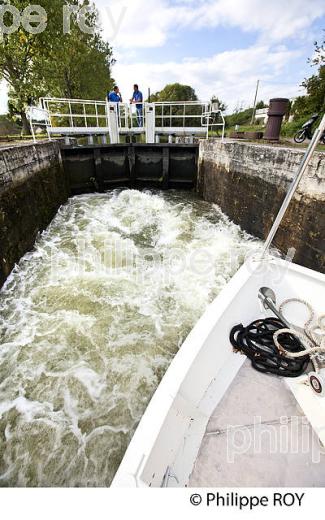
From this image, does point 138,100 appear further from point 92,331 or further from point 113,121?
point 92,331

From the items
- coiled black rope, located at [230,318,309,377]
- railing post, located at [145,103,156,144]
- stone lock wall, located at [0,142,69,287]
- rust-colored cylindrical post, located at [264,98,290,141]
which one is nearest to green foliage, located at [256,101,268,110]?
railing post, located at [145,103,156,144]

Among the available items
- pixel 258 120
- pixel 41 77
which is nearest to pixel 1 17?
pixel 41 77

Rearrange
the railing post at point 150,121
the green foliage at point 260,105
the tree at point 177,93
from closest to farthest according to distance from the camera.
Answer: the railing post at point 150,121 < the tree at point 177,93 < the green foliage at point 260,105

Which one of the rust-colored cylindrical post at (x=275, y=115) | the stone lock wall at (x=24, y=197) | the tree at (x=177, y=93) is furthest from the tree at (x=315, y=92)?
the tree at (x=177, y=93)

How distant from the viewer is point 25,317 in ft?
12.3

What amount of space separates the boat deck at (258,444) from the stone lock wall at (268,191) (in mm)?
2834

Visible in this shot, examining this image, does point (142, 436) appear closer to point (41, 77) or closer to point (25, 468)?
point (25, 468)

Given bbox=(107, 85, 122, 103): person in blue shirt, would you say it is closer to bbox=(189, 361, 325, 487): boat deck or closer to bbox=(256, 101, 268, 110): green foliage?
bbox=(189, 361, 325, 487): boat deck

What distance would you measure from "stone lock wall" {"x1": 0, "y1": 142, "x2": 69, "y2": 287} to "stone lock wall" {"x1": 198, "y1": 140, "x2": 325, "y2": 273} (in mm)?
5026

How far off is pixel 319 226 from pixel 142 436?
416 centimetres

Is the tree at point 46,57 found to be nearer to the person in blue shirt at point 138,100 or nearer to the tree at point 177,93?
the person in blue shirt at point 138,100

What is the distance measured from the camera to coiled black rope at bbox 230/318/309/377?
2.16 m

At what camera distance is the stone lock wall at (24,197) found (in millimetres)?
4520
